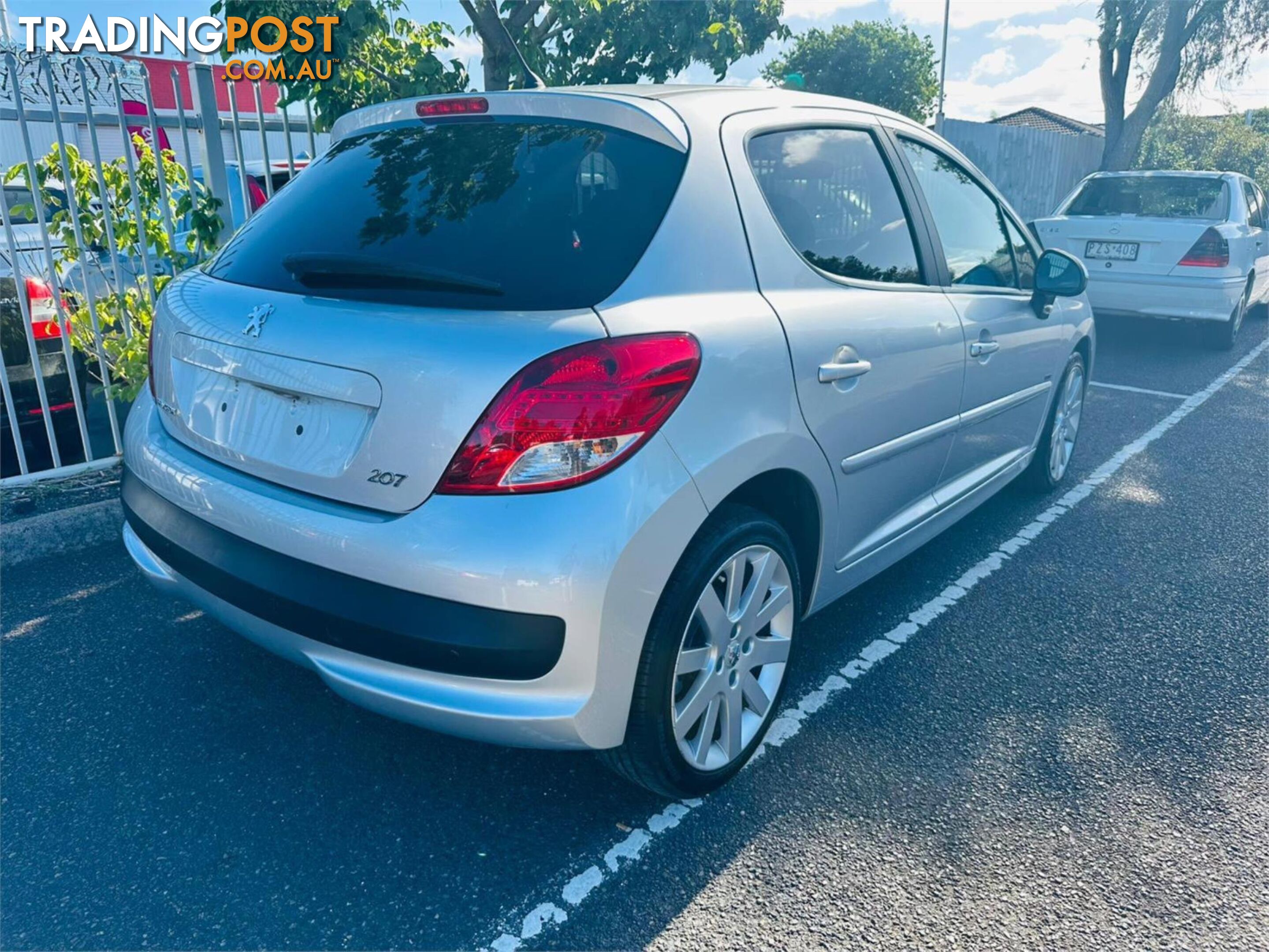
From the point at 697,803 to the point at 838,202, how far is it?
1.76m

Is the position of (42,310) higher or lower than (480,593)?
lower

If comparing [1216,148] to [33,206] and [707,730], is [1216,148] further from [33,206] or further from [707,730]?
[707,730]

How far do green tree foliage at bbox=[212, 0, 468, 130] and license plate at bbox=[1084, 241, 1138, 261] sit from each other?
5.89m

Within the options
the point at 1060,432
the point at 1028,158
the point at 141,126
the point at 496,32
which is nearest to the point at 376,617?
the point at 141,126

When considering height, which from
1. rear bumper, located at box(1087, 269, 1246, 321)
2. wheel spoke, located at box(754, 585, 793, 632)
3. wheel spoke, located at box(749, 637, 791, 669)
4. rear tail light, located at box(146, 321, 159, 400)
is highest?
rear tail light, located at box(146, 321, 159, 400)

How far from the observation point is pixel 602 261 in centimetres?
219

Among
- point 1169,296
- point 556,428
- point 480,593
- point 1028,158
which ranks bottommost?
point 1169,296

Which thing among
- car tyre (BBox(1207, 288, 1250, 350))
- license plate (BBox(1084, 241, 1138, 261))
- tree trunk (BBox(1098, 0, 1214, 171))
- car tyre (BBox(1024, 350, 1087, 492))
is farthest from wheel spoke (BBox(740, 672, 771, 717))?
tree trunk (BBox(1098, 0, 1214, 171))

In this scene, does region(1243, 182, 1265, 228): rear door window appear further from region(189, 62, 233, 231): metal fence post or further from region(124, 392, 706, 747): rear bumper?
region(124, 392, 706, 747): rear bumper

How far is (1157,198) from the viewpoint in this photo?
892 centimetres

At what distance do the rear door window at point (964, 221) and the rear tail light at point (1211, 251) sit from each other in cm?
552

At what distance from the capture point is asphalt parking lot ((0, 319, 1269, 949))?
2.12 metres

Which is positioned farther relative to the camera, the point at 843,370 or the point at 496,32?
the point at 496,32

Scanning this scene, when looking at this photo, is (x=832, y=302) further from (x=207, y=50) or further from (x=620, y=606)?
(x=207, y=50)
